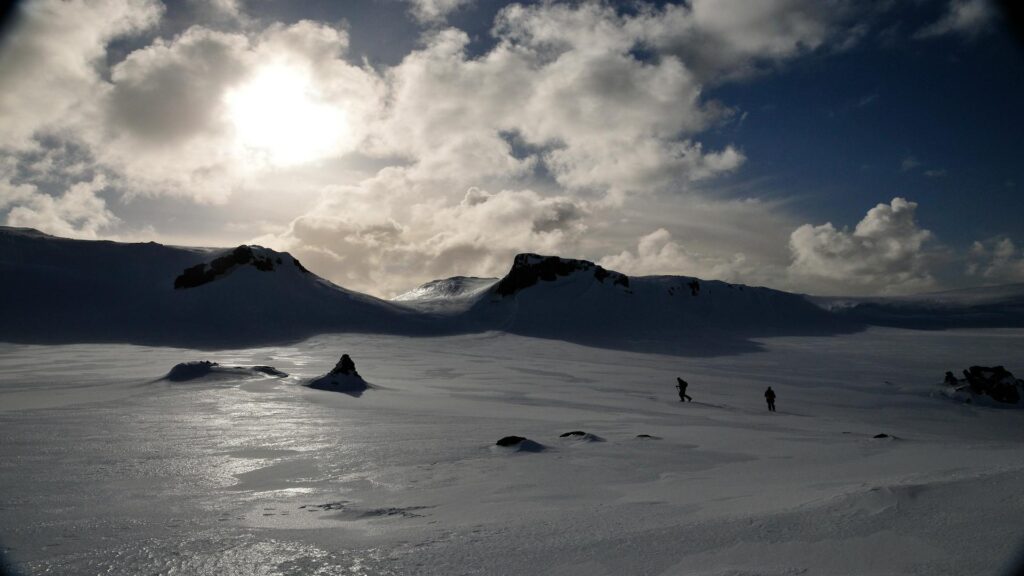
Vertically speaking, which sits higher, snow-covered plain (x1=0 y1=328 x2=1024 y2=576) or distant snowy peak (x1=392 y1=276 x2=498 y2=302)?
distant snowy peak (x1=392 y1=276 x2=498 y2=302)

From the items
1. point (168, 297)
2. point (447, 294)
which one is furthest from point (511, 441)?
point (447, 294)

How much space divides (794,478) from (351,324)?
7889 centimetres

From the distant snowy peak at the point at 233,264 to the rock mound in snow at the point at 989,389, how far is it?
9248 centimetres

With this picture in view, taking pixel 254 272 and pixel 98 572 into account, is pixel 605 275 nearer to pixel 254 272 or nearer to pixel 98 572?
pixel 254 272

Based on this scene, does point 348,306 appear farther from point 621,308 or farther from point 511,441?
point 511,441

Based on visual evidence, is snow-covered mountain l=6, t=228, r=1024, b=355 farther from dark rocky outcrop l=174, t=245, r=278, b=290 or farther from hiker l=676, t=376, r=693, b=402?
hiker l=676, t=376, r=693, b=402

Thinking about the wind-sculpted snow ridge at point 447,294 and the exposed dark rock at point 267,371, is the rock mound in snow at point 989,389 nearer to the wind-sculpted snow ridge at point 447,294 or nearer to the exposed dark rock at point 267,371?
the exposed dark rock at point 267,371

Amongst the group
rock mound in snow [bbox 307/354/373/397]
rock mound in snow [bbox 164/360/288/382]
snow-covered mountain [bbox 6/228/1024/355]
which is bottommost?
rock mound in snow [bbox 307/354/373/397]

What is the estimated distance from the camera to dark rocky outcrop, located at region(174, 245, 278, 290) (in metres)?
86.5

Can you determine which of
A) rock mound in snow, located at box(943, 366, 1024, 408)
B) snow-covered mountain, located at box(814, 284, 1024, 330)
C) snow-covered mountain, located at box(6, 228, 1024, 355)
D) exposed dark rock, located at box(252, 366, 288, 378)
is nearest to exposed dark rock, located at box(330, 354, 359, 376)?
exposed dark rock, located at box(252, 366, 288, 378)

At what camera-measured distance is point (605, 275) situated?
110m

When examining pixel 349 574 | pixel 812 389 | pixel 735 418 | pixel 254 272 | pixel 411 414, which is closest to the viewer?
pixel 349 574

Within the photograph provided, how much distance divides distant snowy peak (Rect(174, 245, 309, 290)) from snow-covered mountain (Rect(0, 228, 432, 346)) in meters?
0.16

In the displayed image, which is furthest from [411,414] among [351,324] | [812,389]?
[351,324]
